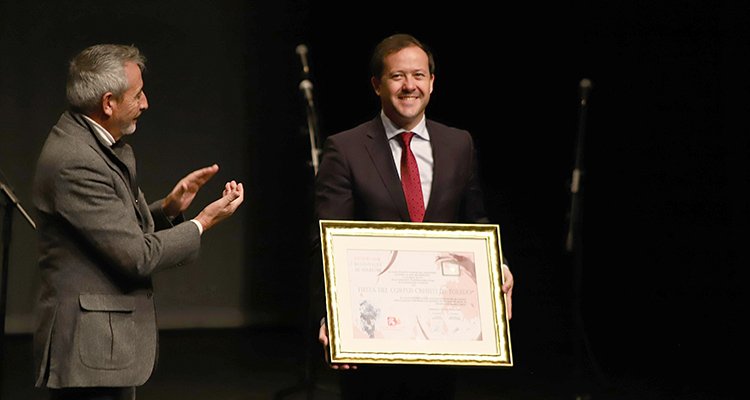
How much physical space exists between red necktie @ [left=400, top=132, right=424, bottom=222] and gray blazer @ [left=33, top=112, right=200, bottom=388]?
66 cm

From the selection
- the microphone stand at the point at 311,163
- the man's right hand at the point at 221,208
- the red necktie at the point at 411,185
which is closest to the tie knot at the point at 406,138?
the red necktie at the point at 411,185

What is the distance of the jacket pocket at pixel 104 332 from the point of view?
2432 mm

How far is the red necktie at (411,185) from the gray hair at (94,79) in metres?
0.77

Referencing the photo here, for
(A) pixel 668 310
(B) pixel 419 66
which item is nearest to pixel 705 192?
(A) pixel 668 310

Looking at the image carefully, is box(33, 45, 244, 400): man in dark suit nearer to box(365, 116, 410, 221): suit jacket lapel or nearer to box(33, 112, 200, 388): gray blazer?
box(33, 112, 200, 388): gray blazer

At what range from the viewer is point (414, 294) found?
2.60 m

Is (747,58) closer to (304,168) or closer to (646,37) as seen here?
(646,37)

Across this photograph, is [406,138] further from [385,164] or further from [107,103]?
[107,103]

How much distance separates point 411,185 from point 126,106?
2.58 ft

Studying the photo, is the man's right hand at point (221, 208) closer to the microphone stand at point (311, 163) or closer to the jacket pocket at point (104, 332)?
A: the jacket pocket at point (104, 332)

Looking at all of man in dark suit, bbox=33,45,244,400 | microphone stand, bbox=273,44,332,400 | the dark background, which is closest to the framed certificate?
man in dark suit, bbox=33,45,244,400

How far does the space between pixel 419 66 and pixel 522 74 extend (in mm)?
3287

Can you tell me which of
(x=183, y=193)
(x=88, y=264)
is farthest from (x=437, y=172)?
(x=88, y=264)

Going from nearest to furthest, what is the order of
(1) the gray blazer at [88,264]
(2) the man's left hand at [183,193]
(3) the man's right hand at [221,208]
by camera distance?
1. (1) the gray blazer at [88,264]
2. (3) the man's right hand at [221,208]
3. (2) the man's left hand at [183,193]
